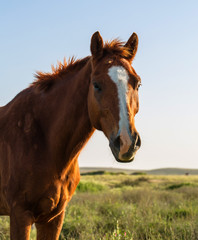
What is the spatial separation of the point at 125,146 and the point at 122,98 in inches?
16.4

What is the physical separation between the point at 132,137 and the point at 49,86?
4.89 feet

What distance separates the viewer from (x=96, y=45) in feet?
9.37

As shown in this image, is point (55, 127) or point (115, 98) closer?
point (115, 98)

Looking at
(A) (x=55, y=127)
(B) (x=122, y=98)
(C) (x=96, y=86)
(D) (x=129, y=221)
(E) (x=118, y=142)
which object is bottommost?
(D) (x=129, y=221)

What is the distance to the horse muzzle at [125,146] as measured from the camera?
2230 mm

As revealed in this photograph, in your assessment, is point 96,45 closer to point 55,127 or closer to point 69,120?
point 69,120

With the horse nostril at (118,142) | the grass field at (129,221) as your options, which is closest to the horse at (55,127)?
the horse nostril at (118,142)

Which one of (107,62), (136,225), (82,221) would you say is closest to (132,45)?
(107,62)

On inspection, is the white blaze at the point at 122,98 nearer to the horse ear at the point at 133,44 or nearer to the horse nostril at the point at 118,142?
the horse nostril at the point at 118,142

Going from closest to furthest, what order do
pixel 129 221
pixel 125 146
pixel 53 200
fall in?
pixel 125 146 → pixel 53 200 → pixel 129 221

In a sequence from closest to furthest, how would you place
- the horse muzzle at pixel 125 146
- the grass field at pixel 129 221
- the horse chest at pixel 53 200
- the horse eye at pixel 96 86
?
the horse muzzle at pixel 125 146 → the horse eye at pixel 96 86 → the horse chest at pixel 53 200 → the grass field at pixel 129 221

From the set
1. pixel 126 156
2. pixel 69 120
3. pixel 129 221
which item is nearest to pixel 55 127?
pixel 69 120

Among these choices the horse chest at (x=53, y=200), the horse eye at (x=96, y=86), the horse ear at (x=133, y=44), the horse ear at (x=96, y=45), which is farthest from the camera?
the horse ear at (x=133, y=44)

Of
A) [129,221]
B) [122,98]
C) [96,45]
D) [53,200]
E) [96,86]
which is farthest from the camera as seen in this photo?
[129,221]
